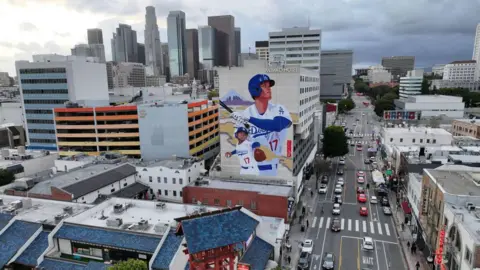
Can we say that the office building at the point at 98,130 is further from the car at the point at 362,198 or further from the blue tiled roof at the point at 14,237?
the car at the point at 362,198

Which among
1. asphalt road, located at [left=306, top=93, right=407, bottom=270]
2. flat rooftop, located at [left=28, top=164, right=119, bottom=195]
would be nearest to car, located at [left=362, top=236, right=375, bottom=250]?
asphalt road, located at [left=306, top=93, right=407, bottom=270]

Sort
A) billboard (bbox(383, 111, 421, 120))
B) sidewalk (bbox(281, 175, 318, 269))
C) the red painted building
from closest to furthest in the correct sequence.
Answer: sidewalk (bbox(281, 175, 318, 269))
the red painted building
billboard (bbox(383, 111, 421, 120))

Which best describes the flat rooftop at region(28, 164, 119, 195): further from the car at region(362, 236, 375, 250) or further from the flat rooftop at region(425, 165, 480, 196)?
the flat rooftop at region(425, 165, 480, 196)

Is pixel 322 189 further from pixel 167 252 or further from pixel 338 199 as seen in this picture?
pixel 167 252

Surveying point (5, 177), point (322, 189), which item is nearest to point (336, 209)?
point (322, 189)

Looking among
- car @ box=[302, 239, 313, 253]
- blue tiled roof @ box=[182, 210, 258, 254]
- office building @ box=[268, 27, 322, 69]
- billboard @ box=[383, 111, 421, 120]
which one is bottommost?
car @ box=[302, 239, 313, 253]

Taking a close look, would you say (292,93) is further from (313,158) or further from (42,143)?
(42,143)
